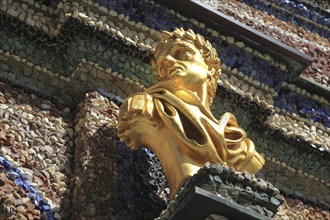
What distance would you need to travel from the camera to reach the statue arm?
455 centimetres

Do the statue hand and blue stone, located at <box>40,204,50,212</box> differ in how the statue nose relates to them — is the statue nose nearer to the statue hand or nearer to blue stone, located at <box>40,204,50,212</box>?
the statue hand

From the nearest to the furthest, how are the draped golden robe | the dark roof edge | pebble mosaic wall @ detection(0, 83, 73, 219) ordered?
pebble mosaic wall @ detection(0, 83, 73, 219)
the draped golden robe
the dark roof edge

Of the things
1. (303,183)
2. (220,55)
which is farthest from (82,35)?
(303,183)

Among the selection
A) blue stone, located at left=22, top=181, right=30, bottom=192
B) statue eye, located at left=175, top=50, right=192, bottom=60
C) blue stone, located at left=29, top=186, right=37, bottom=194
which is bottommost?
blue stone, located at left=29, top=186, right=37, bottom=194

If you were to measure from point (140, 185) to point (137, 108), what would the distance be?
1.27ft

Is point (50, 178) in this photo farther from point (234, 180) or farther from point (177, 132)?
point (234, 180)

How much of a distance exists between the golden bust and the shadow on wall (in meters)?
0.16

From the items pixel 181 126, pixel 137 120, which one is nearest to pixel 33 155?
pixel 137 120

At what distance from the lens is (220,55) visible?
5980 mm

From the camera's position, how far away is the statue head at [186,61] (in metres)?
4.84

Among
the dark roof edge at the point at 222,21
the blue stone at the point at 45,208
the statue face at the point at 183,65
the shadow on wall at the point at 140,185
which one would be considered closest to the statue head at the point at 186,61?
the statue face at the point at 183,65

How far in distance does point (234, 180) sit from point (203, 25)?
2.23m

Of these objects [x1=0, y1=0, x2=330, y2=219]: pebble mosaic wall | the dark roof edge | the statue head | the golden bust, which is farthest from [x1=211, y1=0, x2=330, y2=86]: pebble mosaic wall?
the golden bust

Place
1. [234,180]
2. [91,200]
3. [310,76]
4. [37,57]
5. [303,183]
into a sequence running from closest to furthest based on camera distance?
[234,180] < [91,200] < [37,57] < [303,183] < [310,76]
